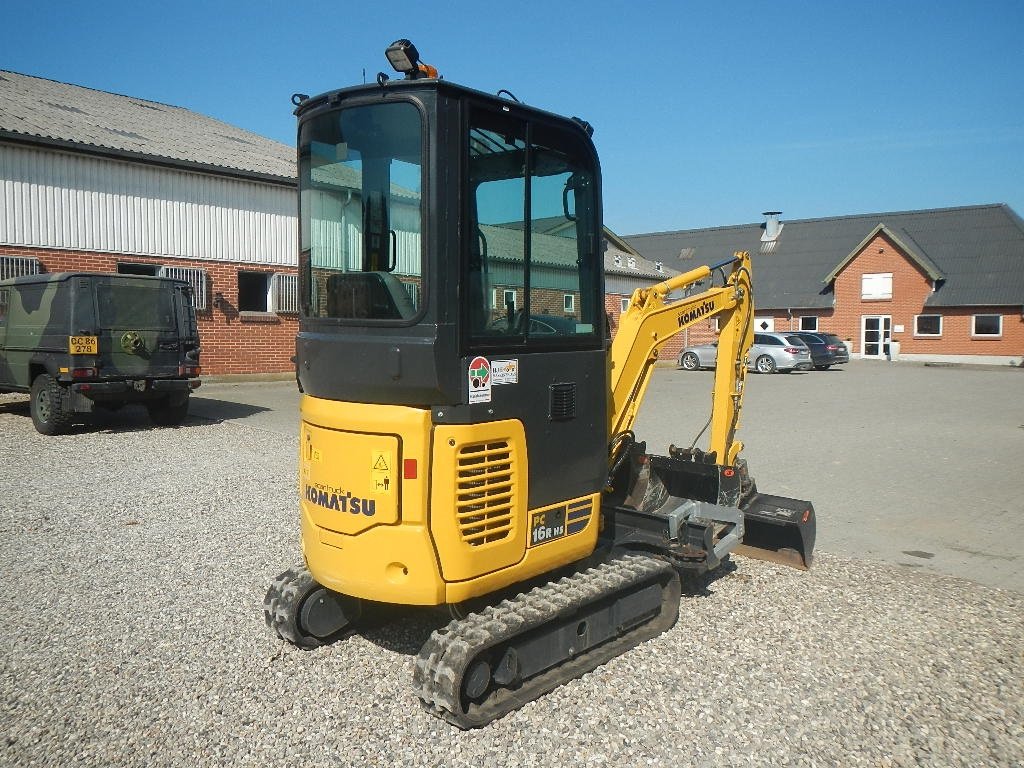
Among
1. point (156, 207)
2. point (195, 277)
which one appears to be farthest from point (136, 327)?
point (156, 207)

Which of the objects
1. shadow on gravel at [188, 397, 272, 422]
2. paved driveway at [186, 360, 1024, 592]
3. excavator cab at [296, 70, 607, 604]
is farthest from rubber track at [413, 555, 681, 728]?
shadow on gravel at [188, 397, 272, 422]

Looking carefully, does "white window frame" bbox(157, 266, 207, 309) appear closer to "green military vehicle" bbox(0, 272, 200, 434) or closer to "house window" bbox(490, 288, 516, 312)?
"green military vehicle" bbox(0, 272, 200, 434)

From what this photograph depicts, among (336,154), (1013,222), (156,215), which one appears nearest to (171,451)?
(336,154)

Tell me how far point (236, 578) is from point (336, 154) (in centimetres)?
338

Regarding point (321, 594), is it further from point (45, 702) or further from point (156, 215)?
point (156, 215)

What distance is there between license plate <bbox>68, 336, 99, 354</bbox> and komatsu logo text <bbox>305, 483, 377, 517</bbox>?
9.34m

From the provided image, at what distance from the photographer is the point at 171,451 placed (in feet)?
36.7

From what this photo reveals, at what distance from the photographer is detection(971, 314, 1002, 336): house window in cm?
3934

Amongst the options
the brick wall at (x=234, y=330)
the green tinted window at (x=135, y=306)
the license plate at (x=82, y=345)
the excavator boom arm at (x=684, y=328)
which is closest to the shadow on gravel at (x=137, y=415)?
the license plate at (x=82, y=345)

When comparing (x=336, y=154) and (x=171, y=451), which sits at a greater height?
(x=336, y=154)

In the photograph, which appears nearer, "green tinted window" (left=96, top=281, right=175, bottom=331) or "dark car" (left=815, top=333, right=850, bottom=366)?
"green tinted window" (left=96, top=281, right=175, bottom=331)

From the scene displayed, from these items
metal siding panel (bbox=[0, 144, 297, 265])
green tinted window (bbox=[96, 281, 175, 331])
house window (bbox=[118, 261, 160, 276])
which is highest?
metal siding panel (bbox=[0, 144, 297, 265])

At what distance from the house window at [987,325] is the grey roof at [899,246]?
2.36ft

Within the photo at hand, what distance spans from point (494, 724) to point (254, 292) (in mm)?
18557
